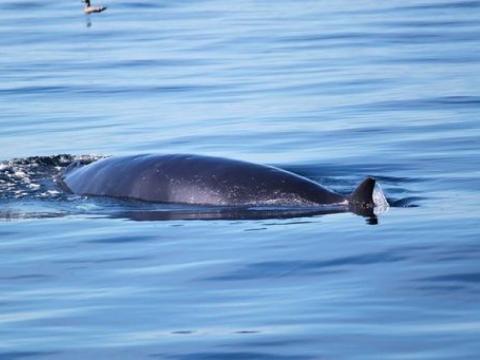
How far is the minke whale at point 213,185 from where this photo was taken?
10.9 m

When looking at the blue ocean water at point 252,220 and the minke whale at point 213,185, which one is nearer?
the blue ocean water at point 252,220

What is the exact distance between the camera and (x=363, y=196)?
1066 centimetres

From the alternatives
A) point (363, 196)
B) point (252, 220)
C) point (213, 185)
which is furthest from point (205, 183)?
point (363, 196)

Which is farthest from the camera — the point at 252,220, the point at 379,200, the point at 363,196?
the point at 379,200

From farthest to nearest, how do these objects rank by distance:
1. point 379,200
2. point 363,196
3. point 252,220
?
point 379,200 < point 363,196 < point 252,220

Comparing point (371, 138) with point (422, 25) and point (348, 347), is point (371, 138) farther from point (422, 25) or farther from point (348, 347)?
point (422, 25)

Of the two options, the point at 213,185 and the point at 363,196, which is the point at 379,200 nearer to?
the point at 363,196

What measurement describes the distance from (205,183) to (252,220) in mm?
745

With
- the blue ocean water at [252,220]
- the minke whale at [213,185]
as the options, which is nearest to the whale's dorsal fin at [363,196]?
the minke whale at [213,185]

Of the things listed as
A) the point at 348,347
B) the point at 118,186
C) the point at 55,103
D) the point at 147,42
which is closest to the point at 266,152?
the point at 118,186

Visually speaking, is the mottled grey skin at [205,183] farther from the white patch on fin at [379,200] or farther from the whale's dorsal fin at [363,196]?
the white patch on fin at [379,200]

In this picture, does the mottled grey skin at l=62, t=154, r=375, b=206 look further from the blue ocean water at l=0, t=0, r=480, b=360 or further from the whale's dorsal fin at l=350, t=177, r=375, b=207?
the blue ocean water at l=0, t=0, r=480, b=360

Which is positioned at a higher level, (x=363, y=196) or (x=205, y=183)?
(x=205, y=183)

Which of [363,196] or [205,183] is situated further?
[205,183]
